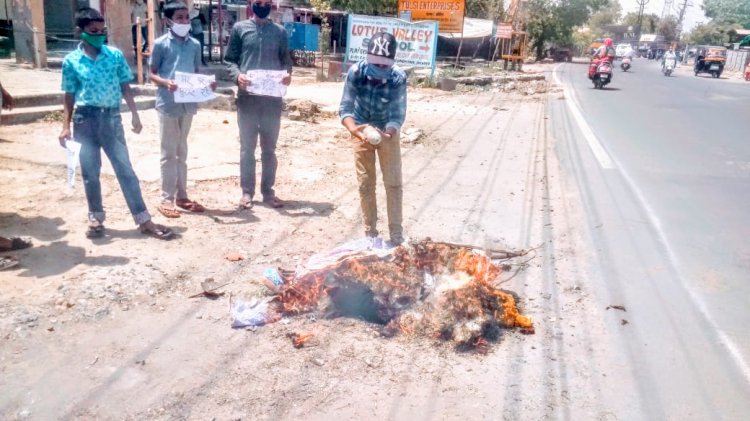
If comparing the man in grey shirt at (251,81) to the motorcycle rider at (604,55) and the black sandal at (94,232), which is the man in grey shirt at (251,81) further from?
the motorcycle rider at (604,55)

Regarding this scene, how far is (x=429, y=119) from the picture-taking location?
44.9ft

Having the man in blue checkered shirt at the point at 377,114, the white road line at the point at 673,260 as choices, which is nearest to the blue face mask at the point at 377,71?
the man in blue checkered shirt at the point at 377,114

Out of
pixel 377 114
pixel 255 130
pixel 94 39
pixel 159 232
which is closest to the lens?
pixel 94 39

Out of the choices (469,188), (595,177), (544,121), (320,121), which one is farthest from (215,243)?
(544,121)

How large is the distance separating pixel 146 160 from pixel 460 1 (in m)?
18.4

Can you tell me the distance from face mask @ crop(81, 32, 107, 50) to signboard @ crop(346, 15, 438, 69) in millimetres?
15205

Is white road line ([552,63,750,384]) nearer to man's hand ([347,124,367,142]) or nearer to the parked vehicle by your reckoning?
man's hand ([347,124,367,142])

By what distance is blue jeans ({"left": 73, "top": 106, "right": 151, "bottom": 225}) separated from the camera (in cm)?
489

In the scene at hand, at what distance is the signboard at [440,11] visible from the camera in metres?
23.6

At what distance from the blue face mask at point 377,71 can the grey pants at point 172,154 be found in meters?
2.03

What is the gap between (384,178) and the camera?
496 cm

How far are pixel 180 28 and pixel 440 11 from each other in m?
19.9

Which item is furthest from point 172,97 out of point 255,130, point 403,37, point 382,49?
point 403,37

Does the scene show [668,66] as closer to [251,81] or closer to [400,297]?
[251,81]
